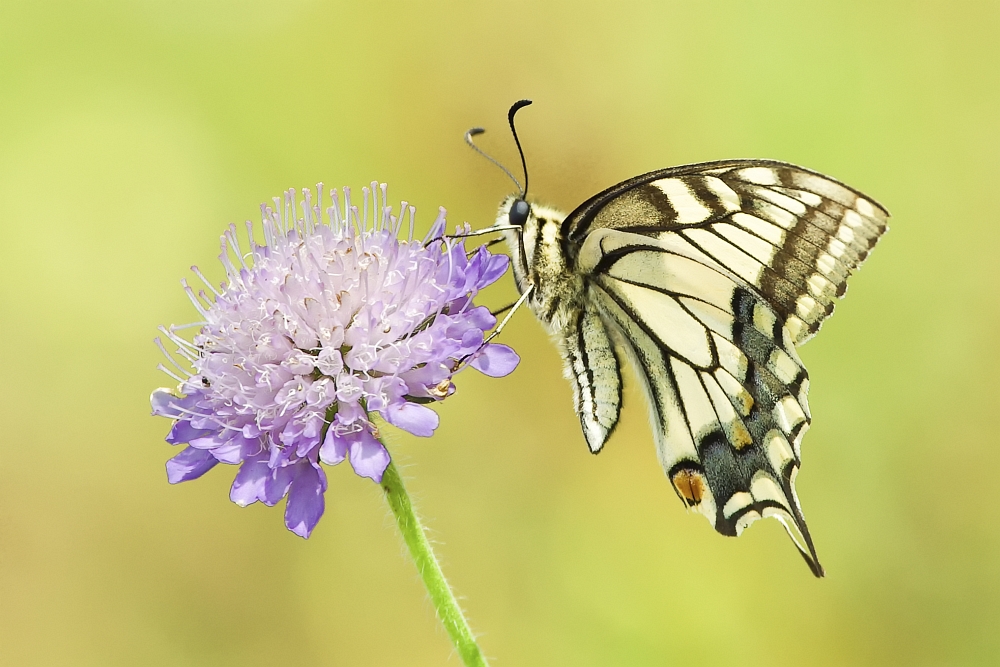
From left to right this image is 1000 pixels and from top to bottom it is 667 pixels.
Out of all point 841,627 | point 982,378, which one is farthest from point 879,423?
point 841,627

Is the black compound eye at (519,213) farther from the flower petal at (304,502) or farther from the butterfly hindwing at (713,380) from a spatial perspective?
the flower petal at (304,502)

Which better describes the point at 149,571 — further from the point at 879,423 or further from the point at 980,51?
the point at 980,51

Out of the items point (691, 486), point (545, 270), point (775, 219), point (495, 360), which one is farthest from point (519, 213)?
point (691, 486)

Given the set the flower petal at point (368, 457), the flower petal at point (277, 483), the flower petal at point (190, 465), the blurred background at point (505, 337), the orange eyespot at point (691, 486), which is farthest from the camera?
the blurred background at point (505, 337)

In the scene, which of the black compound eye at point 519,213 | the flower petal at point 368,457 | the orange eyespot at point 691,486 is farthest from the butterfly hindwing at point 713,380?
the flower petal at point 368,457

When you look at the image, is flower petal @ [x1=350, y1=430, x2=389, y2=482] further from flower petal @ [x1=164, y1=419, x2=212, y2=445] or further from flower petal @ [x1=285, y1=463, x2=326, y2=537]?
flower petal @ [x1=164, y1=419, x2=212, y2=445]
